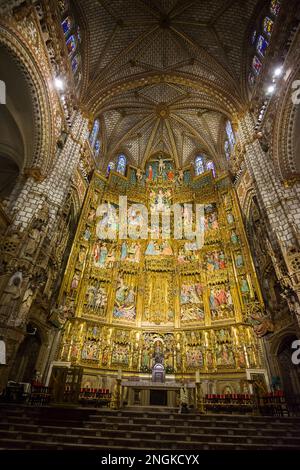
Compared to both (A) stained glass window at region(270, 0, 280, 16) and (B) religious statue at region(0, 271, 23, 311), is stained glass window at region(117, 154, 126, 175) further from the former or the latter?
(B) religious statue at region(0, 271, 23, 311)

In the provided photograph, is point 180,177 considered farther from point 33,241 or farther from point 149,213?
point 33,241

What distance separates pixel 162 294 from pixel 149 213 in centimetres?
745

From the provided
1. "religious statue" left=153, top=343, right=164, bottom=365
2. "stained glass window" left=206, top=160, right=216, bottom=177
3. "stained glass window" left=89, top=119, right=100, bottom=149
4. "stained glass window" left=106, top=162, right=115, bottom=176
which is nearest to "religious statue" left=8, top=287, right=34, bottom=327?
"religious statue" left=153, top=343, right=164, bottom=365

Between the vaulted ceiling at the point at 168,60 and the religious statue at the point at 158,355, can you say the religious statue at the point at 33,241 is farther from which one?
the vaulted ceiling at the point at 168,60

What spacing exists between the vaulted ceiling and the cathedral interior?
103 mm

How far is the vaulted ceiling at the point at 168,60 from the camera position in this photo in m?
17.3

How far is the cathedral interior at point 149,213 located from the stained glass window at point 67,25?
232 millimetres

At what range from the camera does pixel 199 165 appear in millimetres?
24328

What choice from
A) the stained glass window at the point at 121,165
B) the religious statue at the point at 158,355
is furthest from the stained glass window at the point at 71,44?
the religious statue at the point at 158,355

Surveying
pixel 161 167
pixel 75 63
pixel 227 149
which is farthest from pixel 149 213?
pixel 75 63

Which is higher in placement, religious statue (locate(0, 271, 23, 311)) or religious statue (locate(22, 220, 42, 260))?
religious statue (locate(22, 220, 42, 260))

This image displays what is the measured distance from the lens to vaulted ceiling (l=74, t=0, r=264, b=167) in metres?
17.3

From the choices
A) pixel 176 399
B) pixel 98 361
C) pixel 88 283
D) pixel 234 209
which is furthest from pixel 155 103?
pixel 176 399

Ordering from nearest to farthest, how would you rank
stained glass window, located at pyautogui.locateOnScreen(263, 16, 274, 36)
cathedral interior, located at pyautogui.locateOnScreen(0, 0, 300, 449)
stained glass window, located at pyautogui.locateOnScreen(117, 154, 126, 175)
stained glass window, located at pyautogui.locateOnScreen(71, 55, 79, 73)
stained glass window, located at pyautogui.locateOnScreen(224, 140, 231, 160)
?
cathedral interior, located at pyautogui.locateOnScreen(0, 0, 300, 449) < stained glass window, located at pyautogui.locateOnScreen(263, 16, 274, 36) < stained glass window, located at pyautogui.locateOnScreen(71, 55, 79, 73) < stained glass window, located at pyautogui.locateOnScreen(224, 140, 231, 160) < stained glass window, located at pyautogui.locateOnScreen(117, 154, 126, 175)
